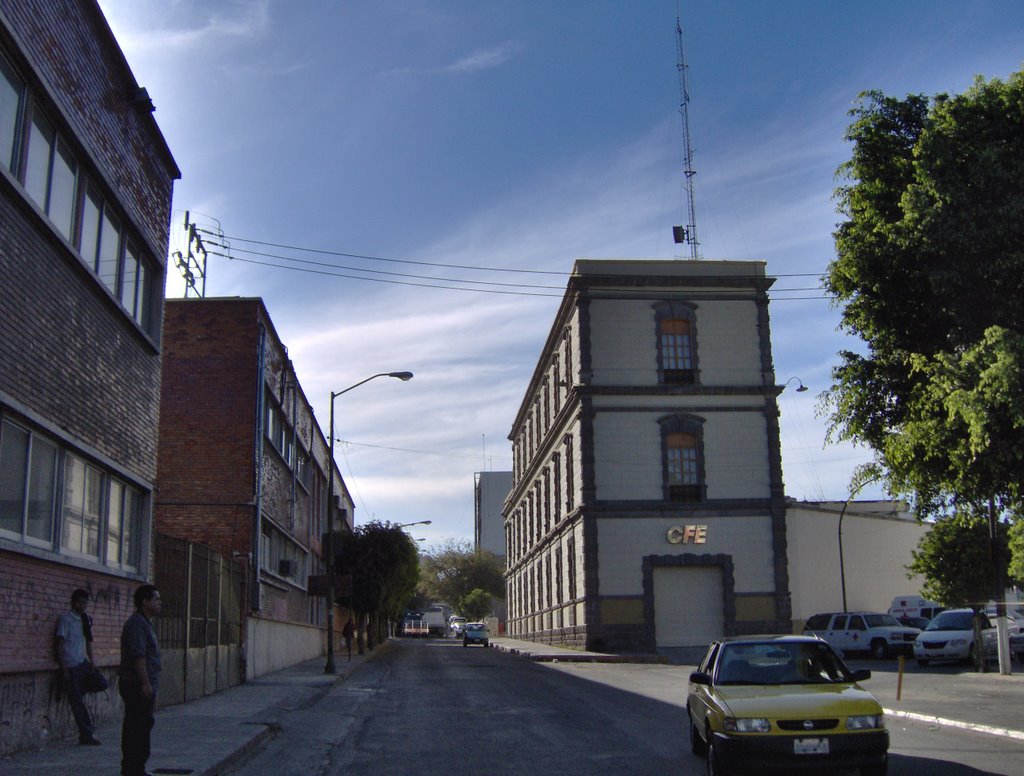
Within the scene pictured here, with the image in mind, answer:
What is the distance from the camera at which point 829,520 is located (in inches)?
1903

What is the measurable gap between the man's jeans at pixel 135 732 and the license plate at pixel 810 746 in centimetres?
552

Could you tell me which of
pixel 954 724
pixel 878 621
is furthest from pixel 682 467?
pixel 954 724

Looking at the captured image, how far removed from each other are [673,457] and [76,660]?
1280 inches

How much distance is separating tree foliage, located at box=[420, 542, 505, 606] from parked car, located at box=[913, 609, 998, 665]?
85457 millimetres

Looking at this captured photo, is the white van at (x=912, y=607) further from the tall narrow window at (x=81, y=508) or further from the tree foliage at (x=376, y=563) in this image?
the tall narrow window at (x=81, y=508)

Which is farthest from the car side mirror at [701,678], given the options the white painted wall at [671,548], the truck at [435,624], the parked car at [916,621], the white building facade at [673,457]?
the truck at [435,624]

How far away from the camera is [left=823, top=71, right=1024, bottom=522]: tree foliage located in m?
12.4

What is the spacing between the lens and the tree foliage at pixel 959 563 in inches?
1028

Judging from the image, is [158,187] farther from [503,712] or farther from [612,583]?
[612,583]

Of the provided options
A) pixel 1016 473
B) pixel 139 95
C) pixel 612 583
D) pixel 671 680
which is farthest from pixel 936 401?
pixel 612 583

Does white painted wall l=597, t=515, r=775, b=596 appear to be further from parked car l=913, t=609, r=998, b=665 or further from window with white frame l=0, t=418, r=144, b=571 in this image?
window with white frame l=0, t=418, r=144, b=571

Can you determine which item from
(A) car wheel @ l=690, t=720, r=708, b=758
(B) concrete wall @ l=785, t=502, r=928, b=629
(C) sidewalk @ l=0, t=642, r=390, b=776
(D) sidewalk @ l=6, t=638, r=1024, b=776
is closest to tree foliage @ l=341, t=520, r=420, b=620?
(B) concrete wall @ l=785, t=502, r=928, b=629

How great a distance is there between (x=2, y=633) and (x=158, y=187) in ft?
27.8

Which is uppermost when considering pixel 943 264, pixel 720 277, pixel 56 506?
pixel 720 277
